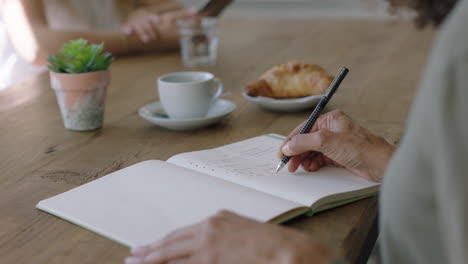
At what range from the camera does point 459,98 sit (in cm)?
51

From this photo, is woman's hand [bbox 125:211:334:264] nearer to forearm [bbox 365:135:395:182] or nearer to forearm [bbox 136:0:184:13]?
forearm [bbox 365:135:395:182]

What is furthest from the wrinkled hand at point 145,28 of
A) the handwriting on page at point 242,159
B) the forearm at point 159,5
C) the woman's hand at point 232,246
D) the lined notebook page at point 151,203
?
the woman's hand at point 232,246

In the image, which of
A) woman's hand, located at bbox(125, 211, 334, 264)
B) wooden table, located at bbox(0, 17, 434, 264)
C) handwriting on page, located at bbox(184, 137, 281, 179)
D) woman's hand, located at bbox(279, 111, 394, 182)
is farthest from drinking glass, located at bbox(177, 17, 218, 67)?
woman's hand, located at bbox(125, 211, 334, 264)

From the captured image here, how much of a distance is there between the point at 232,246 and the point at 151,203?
0.19 m

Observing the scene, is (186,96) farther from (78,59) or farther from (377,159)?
(377,159)

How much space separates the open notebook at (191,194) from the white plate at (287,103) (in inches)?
12.1

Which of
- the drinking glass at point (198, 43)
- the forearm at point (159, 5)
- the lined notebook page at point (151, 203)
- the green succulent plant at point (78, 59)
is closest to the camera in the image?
the lined notebook page at point (151, 203)

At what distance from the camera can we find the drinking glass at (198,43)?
5.76 feet

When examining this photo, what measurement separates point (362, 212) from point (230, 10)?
3.53 m

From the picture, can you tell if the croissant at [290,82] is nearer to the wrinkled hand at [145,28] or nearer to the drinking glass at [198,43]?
the drinking glass at [198,43]

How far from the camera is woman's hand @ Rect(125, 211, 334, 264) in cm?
58

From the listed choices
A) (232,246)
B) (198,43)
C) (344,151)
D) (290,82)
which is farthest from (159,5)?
(232,246)

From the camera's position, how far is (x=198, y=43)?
5.77ft

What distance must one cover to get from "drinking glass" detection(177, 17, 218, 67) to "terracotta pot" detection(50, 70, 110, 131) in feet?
2.08
